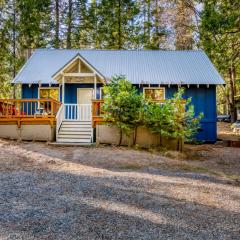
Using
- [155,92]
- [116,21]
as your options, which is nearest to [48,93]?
[155,92]

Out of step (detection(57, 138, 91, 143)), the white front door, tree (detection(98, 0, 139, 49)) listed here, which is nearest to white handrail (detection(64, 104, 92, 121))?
step (detection(57, 138, 91, 143))

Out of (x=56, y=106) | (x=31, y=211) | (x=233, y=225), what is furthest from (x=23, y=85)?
(x=233, y=225)

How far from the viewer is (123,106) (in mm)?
12508

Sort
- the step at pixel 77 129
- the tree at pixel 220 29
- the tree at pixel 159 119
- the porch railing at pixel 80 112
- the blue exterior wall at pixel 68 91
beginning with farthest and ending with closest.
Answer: the tree at pixel 220 29
the blue exterior wall at pixel 68 91
the porch railing at pixel 80 112
the step at pixel 77 129
the tree at pixel 159 119

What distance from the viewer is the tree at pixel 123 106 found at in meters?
12.4

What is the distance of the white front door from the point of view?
58.6 feet

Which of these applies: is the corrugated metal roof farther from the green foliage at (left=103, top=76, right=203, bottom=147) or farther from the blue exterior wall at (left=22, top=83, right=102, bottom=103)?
the green foliage at (left=103, top=76, right=203, bottom=147)

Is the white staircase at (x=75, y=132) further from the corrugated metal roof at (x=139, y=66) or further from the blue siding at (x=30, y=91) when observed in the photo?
the blue siding at (x=30, y=91)

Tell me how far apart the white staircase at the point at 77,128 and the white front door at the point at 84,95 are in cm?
241

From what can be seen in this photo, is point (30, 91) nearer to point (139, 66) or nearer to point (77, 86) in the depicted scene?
point (77, 86)

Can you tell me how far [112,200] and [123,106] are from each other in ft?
23.7

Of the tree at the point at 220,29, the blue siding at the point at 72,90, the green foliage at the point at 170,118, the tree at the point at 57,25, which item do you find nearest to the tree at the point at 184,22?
the tree at the point at 220,29

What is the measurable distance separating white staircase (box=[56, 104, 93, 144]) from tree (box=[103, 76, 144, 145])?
1494mm

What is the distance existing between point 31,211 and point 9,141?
8.51 metres
